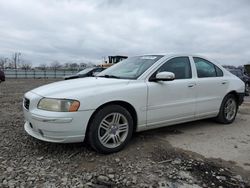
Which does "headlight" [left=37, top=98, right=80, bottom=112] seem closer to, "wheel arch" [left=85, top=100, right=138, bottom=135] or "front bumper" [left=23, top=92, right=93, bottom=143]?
"front bumper" [left=23, top=92, right=93, bottom=143]

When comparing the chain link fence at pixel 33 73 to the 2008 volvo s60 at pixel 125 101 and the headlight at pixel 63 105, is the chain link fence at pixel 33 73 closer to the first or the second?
the 2008 volvo s60 at pixel 125 101

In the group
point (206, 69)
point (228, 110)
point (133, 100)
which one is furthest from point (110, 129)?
point (228, 110)

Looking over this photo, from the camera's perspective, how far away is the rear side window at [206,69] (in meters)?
5.39

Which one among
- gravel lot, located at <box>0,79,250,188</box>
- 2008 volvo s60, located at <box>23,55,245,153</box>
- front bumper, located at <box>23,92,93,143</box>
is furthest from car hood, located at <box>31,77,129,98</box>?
gravel lot, located at <box>0,79,250,188</box>

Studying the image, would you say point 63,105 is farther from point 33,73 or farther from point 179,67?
point 33,73

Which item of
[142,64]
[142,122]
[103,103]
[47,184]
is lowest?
[47,184]

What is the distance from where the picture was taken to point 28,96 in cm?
415

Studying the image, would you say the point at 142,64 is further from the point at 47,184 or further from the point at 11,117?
the point at 11,117

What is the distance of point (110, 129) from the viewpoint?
13.3ft

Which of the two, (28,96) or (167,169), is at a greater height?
(28,96)

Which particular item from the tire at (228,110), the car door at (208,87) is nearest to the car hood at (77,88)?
the car door at (208,87)

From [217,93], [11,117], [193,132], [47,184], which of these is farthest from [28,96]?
[217,93]

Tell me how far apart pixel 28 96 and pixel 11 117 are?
2.49 metres

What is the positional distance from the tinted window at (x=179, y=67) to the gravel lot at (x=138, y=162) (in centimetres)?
108
